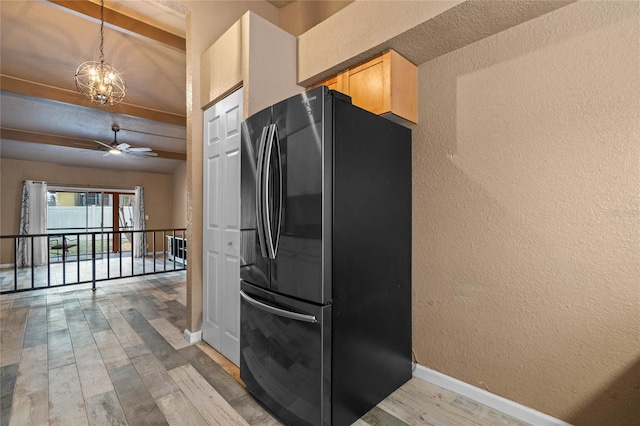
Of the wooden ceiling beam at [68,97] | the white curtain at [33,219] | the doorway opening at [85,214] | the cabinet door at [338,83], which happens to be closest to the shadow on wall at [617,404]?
the cabinet door at [338,83]

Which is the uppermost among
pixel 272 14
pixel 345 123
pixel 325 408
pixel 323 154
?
pixel 272 14

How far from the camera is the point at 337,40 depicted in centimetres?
214

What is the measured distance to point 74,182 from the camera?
308 inches

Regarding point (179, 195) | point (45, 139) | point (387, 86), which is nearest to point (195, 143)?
point (387, 86)

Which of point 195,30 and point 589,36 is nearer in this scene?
point 589,36

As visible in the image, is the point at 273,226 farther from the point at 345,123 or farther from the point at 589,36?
the point at 589,36

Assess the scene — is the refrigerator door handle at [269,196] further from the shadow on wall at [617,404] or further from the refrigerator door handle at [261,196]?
the shadow on wall at [617,404]

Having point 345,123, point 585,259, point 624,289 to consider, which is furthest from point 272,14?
point 624,289

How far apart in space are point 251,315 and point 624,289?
2032 mm

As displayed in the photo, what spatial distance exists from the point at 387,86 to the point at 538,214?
124 centimetres

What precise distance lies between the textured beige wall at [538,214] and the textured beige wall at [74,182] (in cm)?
940

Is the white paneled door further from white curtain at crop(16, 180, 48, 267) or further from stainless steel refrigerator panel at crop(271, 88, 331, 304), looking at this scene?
white curtain at crop(16, 180, 48, 267)

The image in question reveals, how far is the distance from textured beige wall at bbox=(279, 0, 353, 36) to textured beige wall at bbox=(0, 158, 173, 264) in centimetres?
789

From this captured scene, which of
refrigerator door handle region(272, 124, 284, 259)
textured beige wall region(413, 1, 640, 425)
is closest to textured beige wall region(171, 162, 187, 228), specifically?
refrigerator door handle region(272, 124, 284, 259)
